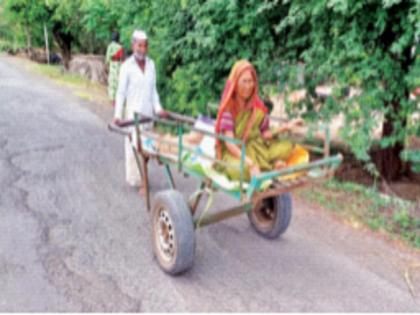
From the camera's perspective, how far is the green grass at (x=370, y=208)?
15.6 ft

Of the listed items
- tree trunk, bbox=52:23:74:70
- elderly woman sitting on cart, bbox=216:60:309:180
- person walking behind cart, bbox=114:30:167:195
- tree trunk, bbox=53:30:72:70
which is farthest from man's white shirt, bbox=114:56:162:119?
tree trunk, bbox=53:30:72:70

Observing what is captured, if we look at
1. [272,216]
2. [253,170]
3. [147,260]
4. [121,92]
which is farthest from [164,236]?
[121,92]

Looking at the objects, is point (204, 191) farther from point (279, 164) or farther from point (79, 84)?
point (79, 84)

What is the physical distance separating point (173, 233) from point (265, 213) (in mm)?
1317

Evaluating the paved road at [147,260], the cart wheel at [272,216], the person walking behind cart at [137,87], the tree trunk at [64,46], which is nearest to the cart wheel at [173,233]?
the paved road at [147,260]

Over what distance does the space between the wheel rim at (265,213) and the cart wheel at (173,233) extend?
44.2 inches

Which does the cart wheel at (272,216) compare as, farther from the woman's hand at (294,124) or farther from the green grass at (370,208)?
the green grass at (370,208)

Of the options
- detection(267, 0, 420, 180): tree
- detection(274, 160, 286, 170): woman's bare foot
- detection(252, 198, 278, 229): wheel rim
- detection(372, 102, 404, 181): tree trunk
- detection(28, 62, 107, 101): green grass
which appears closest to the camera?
detection(274, 160, 286, 170): woman's bare foot

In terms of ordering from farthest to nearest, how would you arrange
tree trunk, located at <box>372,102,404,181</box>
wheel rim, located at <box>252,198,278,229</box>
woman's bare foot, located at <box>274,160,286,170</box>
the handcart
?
1. tree trunk, located at <box>372,102,404,181</box>
2. wheel rim, located at <box>252,198,278,229</box>
3. woman's bare foot, located at <box>274,160,286,170</box>
4. the handcart

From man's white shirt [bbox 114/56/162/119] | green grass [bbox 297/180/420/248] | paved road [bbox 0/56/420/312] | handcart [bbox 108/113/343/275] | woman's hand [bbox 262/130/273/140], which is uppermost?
man's white shirt [bbox 114/56/162/119]

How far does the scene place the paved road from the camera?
340cm

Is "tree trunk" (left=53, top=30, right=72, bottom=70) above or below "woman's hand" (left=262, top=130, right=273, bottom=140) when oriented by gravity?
above

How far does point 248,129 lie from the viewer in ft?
12.6

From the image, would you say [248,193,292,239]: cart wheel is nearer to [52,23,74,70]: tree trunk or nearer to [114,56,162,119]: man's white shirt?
[114,56,162,119]: man's white shirt
